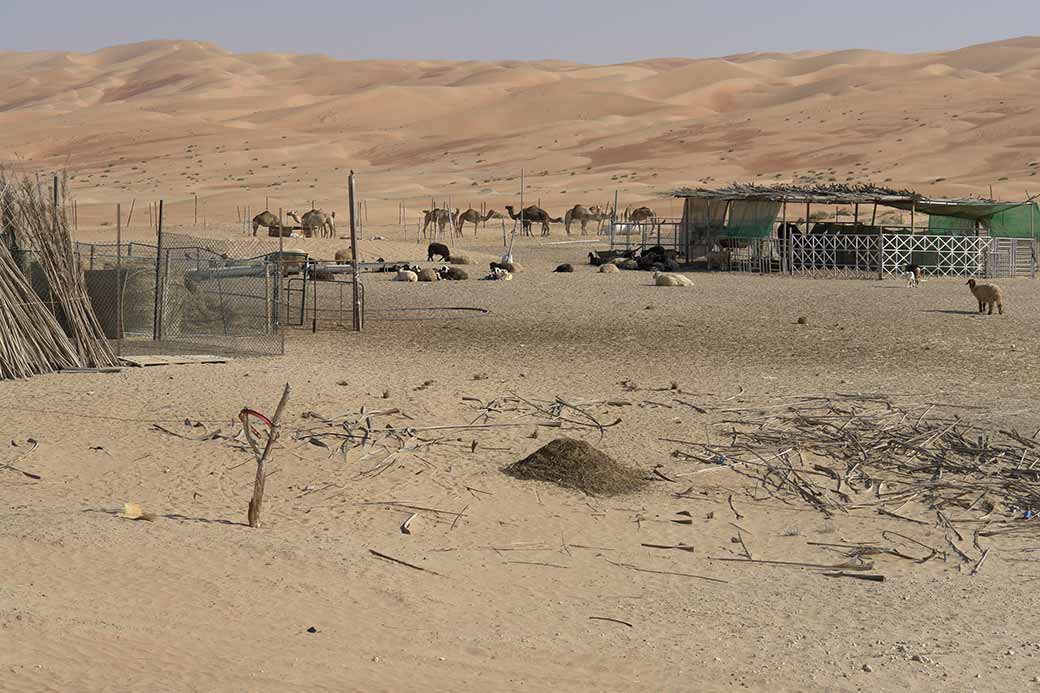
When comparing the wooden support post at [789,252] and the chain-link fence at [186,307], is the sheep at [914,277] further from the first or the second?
the chain-link fence at [186,307]

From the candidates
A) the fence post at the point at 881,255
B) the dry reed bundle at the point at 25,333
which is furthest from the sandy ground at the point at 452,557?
the fence post at the point at 881,255

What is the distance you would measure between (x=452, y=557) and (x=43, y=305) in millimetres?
6769

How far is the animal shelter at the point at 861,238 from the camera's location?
26906 millimetres

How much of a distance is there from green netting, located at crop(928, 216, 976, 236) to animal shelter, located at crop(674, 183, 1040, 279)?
0.02 m

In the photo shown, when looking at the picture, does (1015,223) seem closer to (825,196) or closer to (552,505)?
(825,196)

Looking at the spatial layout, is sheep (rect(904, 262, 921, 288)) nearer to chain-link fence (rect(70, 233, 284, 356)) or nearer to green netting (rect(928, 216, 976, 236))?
green netting (rect(928, 216, 976, 236))

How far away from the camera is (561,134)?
82.0 metres

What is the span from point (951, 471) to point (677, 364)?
4.73m

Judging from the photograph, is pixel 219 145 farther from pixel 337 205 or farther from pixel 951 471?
pixel 951 471

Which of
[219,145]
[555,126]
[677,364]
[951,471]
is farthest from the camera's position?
Answer: [555,126]

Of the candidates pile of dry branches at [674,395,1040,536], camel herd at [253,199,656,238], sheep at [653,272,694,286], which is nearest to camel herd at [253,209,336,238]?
camel herd at [253,199,656,238]

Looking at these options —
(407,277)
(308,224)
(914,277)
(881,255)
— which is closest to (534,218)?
(308,224)

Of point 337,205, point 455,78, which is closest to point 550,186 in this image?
point 337,205

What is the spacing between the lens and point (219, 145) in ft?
262
